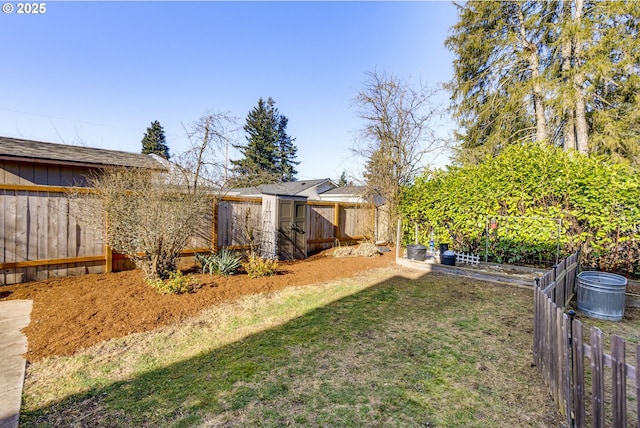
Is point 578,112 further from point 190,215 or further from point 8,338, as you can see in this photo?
point 8,338

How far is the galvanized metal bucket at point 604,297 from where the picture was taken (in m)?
4.31

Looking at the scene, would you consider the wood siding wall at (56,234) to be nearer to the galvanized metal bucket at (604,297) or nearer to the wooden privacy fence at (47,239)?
the wooden privacy fence at (47,239)

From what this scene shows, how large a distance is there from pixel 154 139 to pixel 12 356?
43.0 m

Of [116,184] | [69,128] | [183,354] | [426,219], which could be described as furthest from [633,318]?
[69,128]

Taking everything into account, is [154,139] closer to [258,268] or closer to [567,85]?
[258,268]

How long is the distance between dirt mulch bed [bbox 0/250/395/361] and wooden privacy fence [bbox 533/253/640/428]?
4055mm

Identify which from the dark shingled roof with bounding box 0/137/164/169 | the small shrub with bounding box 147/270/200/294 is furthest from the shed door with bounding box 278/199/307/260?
the dark shingled roof with bounding box 0/137/164/169

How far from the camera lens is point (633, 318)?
4.50 metres

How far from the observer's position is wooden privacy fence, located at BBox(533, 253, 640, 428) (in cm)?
166

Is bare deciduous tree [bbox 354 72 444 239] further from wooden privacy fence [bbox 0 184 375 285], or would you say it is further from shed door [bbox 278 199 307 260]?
wooden privacy fence [bbox 0 184 375 285]

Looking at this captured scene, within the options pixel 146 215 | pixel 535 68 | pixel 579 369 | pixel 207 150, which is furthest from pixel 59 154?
pixel 535 68

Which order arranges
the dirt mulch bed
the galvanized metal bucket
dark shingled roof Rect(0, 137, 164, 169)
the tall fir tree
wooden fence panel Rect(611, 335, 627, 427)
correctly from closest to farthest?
wooden fence panel Rect(611, 335, 627, 427), the dirt mulch bed, the galvanized metal bucket, dark shingled roof Rect(0, 137, 164, 169), the tall fir tree

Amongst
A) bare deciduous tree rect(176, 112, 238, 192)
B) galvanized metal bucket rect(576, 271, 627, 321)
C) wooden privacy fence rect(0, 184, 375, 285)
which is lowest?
galvanized metal bucket rect(576, 271, 627, 321)

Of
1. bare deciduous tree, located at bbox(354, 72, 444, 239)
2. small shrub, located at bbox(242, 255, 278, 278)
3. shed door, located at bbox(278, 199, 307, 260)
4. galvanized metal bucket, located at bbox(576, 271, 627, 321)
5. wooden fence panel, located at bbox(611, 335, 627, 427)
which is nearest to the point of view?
wooden fence panel, located at bbox(611, 335, 627, 427)
